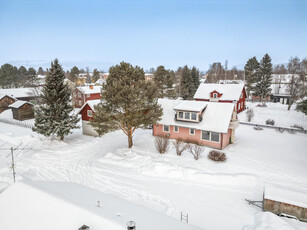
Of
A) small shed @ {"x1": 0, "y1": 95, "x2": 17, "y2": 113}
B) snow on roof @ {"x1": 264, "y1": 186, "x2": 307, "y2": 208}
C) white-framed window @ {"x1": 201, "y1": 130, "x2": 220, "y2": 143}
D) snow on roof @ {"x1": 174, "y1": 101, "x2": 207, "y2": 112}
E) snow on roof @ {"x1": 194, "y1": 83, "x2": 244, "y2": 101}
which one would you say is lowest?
snow on roof @ {"x1": 264, "y1": 186, "x2": 307, "y2": 208}

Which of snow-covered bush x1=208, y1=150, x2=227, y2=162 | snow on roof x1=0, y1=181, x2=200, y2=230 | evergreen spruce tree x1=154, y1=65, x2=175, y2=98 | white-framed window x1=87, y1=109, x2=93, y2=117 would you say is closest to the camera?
snow on roof x1=0, y1=181, x2=200, y2=230

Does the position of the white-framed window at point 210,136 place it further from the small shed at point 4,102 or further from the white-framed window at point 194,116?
the small shed at point 4,102

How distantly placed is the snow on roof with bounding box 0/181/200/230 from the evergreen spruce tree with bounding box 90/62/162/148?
420 inches

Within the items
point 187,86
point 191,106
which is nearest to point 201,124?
point 191,106

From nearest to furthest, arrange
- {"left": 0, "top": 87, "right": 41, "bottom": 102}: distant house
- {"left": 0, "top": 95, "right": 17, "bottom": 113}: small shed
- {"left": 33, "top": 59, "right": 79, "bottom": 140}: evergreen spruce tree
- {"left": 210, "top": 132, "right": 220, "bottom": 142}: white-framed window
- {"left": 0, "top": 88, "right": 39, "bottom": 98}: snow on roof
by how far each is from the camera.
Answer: {"left": 210, "top": 132, "right": 220, "bottom": 142}: white-framed window < {"left": 33, "top": 59, "right": 79, "bottom": 140}: evergreen spruce tree < {"left": 0, "top": 95, "right": 17, "bottom": 113}: small shed < {"left": 0, "top": 88, "right": 39, "bottom": 98}: snow on roof < {"left": 0, "top": 87, "right": 41, "bottom": 102}: distant house

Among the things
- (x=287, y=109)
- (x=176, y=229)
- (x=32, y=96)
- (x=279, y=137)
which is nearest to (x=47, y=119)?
(x=176, y=229)

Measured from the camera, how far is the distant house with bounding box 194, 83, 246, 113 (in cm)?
4254

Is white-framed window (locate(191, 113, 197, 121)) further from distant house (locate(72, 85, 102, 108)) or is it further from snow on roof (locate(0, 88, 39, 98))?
snow on roof (locate(0, 88, 39, 98))

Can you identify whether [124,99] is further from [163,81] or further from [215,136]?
[163,81]

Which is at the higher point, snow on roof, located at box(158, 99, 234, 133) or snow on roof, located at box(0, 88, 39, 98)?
snow on roof, located at box(0, 88, 39, 98)

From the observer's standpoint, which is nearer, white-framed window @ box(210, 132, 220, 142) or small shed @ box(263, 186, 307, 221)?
small shed @ box(263, 186, 307, 221)

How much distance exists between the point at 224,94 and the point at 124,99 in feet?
102

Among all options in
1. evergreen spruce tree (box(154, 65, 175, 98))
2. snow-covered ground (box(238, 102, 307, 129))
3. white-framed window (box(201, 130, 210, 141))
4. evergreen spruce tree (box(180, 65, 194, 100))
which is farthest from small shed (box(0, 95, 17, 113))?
snow-covered ground (box(238, 102, 307, 129))

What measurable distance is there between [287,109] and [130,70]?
125 ft
